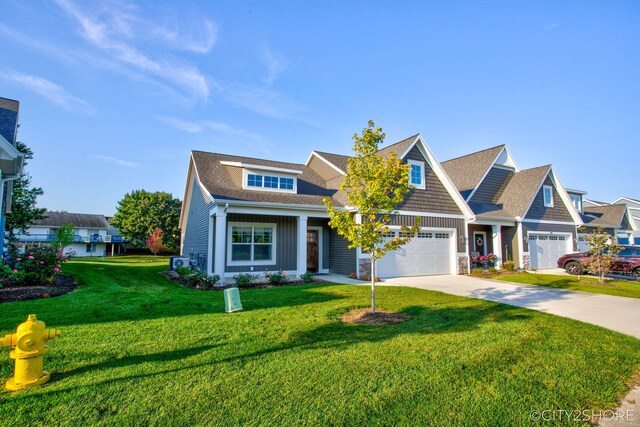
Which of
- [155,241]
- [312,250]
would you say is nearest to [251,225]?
[312,250]

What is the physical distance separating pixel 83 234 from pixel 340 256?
4456 cm

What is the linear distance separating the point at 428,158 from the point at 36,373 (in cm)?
1550

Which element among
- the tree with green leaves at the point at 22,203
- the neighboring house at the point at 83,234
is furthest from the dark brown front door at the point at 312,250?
the neighboring house at the point at 83,234

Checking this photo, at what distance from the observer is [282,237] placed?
14.0 meters

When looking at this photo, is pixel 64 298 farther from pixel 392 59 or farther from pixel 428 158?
pixel 428 158

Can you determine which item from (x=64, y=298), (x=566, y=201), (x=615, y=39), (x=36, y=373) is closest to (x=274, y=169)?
(x=64, y=298)

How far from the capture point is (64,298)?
770 cm

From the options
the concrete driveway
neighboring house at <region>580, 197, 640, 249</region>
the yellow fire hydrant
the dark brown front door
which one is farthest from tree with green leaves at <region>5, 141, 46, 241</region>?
neighboring house at <region>580, 197, 640, 249</region>

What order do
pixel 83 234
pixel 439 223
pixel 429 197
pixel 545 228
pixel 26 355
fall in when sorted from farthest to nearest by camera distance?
pixel 83 234 < pixel 545 228 < pixel 439 223 < pixel 429 197 < pixel 26 355

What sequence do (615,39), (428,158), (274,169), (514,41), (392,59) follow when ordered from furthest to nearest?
(428,158) → (274,169) → (392,59) → (514,41) → (615,39)

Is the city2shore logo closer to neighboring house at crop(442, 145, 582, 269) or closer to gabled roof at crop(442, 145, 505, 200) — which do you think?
neighboring house at crop(442, 145, 582, 269)

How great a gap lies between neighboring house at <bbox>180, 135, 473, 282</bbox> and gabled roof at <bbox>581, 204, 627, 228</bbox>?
13.5 m

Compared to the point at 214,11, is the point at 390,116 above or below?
below

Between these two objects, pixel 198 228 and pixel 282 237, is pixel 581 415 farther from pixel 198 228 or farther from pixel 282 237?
pixel 198 228
